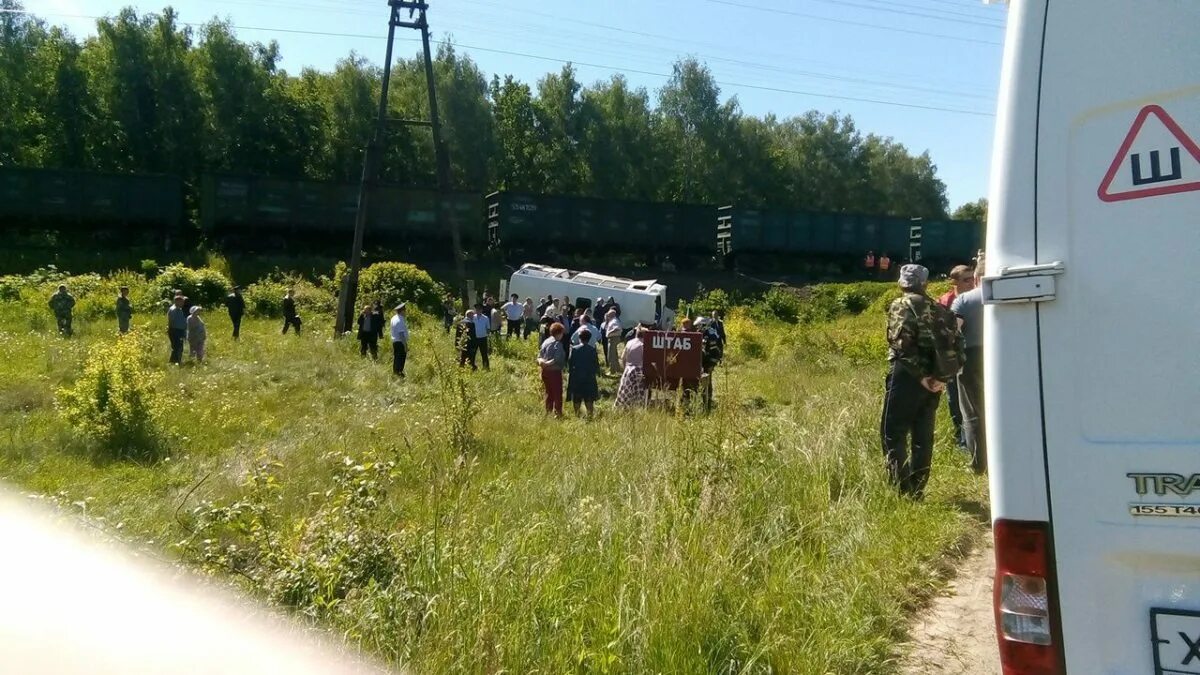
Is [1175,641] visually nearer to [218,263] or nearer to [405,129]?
[218,263]

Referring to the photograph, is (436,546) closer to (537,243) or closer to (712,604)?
(712,604)

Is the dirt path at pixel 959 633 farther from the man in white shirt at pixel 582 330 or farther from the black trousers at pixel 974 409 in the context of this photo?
the man in white shirt at pixel 582 330

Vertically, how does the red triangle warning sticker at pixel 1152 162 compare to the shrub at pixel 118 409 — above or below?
above

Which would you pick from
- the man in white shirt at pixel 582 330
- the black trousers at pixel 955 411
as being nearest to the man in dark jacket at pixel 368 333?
the man in white shirt at pixel 582 330

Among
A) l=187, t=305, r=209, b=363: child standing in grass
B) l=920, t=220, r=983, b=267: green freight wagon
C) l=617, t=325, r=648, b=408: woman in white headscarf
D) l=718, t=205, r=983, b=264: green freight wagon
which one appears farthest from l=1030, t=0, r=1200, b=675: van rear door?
l=920, t=220, r=983, b=267: green freight wagon

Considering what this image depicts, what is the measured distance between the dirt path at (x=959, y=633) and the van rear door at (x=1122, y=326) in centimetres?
175

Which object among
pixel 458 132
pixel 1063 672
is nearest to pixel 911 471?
pixel 1063 672

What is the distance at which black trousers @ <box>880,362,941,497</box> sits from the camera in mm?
5695

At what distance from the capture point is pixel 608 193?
60875 mm

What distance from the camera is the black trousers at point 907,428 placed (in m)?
5.70

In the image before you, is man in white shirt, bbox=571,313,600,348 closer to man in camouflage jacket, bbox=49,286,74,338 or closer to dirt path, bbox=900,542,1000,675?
dirt path, bbox=900,542,1000,675

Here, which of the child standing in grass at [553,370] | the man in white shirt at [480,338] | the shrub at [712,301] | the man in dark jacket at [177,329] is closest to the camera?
the child standing in grass at [553,370]

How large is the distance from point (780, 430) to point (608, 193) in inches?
2156

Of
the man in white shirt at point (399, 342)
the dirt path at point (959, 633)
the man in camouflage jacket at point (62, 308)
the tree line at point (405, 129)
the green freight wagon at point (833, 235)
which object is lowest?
the dirt path at point (959, 633)
